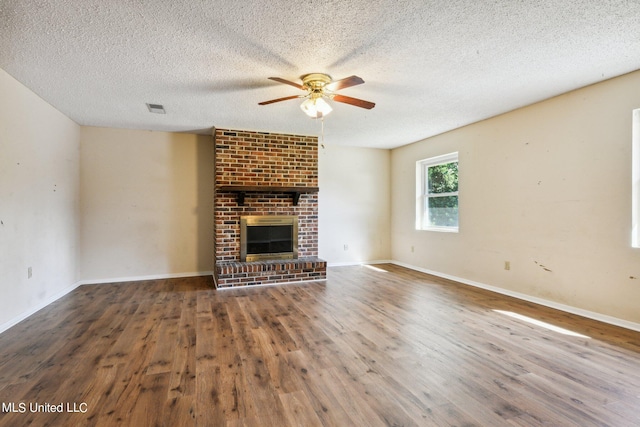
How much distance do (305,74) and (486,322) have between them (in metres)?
2.83

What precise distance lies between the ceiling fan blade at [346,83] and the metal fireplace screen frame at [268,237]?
2.60 m

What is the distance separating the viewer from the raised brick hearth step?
4.18 m

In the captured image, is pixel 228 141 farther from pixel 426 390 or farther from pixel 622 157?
pixel 622 157

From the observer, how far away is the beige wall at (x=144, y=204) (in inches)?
176

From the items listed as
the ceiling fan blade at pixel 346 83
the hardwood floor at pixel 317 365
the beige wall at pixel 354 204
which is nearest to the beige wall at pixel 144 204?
the hardwood floor at pixel 317 365

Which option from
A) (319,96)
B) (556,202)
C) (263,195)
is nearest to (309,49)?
(319,96)

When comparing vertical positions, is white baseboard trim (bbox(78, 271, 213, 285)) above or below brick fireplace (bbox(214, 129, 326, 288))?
below

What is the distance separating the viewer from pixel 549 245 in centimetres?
336

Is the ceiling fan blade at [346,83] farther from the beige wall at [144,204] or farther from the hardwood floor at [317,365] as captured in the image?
the beige wall at [144,204]

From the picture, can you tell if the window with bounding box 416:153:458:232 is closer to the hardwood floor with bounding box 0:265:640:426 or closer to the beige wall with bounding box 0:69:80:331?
the hardwood floor with bounding box 0:265:640:426

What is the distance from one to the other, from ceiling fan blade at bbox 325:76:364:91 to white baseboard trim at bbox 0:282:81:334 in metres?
3.54

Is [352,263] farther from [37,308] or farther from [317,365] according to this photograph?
[37,308]

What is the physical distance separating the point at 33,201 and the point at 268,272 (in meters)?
2.74

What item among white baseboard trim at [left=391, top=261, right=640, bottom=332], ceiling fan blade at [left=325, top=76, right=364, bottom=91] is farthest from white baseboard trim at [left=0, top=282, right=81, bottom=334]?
white baseboard trim at [left=391, top=261, right=640, bottom=332]
